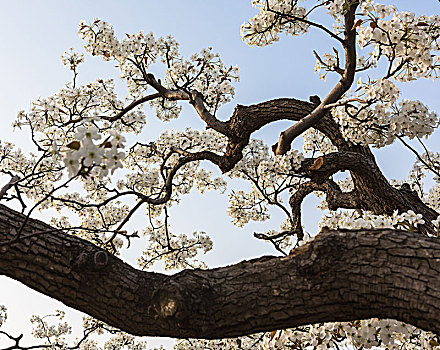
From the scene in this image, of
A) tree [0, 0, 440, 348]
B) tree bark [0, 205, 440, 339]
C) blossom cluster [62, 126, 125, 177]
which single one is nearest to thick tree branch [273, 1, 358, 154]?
tree [0, 0, 440, 348]

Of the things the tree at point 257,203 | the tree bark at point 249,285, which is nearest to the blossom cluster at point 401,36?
the tree at point 257,203

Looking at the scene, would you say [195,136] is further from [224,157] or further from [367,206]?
[367,206]

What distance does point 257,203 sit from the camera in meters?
7.21

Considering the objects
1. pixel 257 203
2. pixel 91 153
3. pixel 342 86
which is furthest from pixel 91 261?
pixel 257 203

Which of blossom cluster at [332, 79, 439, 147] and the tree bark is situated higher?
blossom cluster at [332, 79, 439, 147]

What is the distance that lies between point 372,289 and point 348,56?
2331 mm

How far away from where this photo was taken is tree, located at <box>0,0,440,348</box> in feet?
6.98

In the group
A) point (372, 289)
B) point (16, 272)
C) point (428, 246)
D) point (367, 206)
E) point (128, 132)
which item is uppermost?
point (128, 132)

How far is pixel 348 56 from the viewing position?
12.4 feet

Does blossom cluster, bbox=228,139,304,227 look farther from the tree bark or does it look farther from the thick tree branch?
the tree bark

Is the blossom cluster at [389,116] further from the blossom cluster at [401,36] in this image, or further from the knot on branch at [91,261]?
the knot on branch at [91,261]

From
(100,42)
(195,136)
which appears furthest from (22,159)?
(195,136)

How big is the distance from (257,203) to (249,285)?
4997 mm

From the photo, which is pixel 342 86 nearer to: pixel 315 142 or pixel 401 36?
pixel 401 36
